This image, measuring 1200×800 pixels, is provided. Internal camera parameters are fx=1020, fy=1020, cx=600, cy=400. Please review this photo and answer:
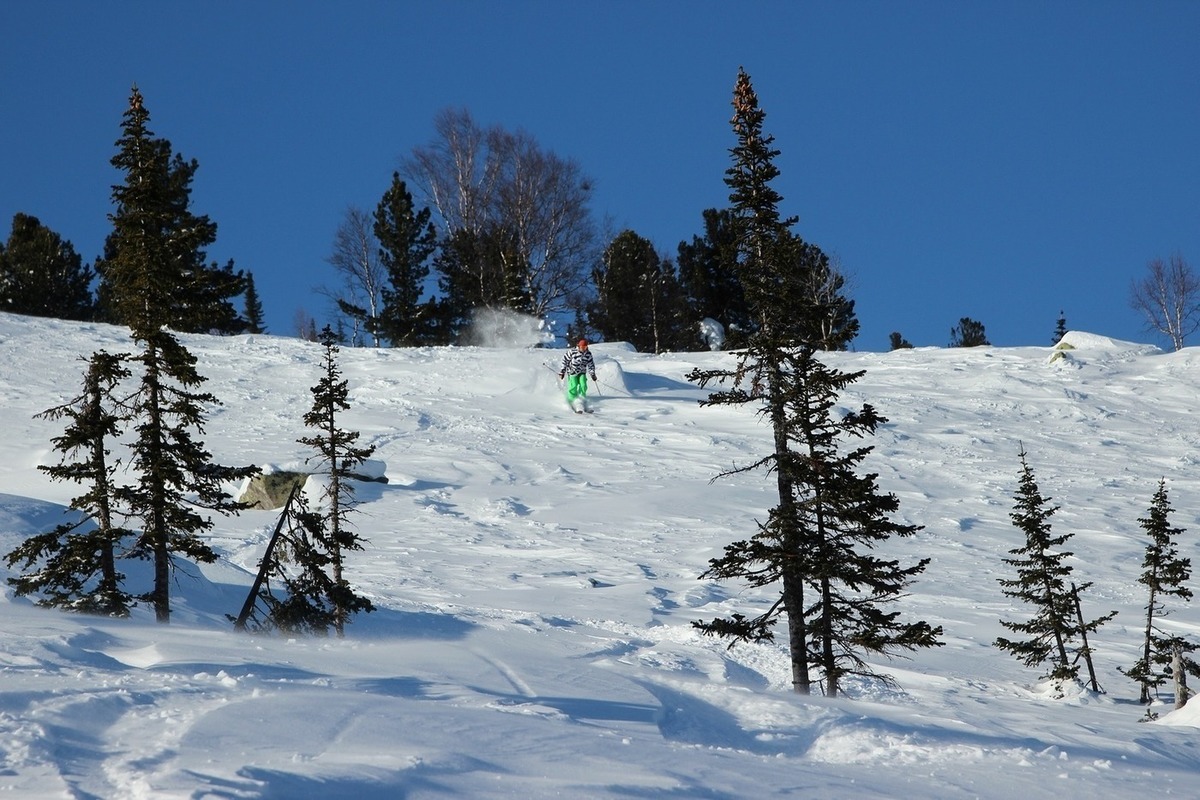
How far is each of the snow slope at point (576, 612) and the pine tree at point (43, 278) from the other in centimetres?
1260

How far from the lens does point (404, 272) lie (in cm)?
4862

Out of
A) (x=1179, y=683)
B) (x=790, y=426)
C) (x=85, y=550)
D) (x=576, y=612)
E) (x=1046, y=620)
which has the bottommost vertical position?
(x=1179, y=683)

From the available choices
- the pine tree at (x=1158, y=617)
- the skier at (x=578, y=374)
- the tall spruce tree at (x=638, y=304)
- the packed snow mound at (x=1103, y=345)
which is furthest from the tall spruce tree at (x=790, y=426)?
the tall spruce tree at (x=638, y=304)

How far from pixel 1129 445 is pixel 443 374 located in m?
20.3

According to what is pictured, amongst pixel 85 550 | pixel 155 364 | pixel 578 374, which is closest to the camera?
pixel 85 550

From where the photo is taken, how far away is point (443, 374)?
108 feet

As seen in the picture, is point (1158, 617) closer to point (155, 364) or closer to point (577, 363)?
point (155, 364)

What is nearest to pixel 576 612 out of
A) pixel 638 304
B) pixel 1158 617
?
pixel 1158 617

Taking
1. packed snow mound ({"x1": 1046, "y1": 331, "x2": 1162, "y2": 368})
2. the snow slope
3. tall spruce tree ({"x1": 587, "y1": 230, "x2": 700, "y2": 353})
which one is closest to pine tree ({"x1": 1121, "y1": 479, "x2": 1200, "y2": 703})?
the snow slope

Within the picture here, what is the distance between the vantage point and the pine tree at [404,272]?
159ft

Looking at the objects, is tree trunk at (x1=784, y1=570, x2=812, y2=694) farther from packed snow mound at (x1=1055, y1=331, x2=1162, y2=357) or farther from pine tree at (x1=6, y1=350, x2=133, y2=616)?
packed snow mound at (x1=1055, y1=331, x2=1162, y2=357)

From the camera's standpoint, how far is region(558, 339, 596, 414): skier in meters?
29.0

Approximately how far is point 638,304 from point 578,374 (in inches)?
909

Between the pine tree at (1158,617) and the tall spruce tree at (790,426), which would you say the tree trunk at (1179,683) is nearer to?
the pine tree at (1158,617)
